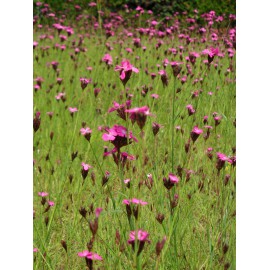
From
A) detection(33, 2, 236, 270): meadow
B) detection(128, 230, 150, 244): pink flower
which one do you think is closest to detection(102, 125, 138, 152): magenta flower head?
detection(33, 2, 236, 270): meadow

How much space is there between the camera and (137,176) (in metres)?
1.40

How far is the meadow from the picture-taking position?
3.12 ft

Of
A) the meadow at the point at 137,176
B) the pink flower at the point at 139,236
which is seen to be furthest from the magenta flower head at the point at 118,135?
the pink flower at the point at 139,236

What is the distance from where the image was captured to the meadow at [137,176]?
951mm

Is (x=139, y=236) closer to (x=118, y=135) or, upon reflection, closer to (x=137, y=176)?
(x=118, y=135)

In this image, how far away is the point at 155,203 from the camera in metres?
1.36

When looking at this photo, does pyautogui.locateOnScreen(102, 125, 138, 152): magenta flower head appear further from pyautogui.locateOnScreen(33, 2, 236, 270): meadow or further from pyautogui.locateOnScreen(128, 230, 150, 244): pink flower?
pyautogui.locateOnScreen(128, 230, 150, 244): pink flower

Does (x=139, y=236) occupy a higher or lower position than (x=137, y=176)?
higher

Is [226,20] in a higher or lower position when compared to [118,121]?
higher

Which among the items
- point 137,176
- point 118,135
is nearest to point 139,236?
point 118,135
